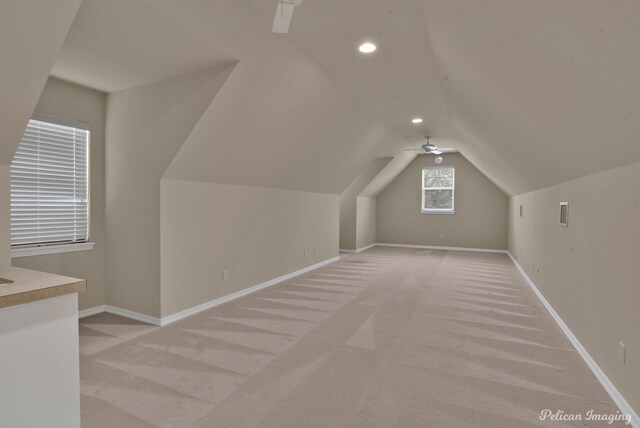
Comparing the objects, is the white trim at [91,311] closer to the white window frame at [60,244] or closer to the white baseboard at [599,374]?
the white window frame at [60,244]

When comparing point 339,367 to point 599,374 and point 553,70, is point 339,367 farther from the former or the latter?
point 553,70

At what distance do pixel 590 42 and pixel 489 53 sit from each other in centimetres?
97

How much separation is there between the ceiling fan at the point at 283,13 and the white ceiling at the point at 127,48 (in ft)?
3.00

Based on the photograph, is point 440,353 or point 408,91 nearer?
point 440,353

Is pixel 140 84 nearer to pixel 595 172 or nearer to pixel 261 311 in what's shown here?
pixel 261 311

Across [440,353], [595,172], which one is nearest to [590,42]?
[595,172]

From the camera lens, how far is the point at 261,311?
3951 mm

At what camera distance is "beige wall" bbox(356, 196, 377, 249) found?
9.12 m

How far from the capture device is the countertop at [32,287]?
141 cm

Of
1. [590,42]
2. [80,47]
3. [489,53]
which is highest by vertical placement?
[80,47]

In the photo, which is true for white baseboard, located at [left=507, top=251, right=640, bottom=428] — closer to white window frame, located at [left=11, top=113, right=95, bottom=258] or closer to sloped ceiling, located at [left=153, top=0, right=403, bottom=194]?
sloped ceiling, located at [left=153, top=0, right=403, bottom=194]

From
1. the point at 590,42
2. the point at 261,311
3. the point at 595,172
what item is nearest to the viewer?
the point at 590,42

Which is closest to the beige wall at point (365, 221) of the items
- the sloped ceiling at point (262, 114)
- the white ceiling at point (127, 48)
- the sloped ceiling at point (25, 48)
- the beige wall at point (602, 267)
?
the sloped ceiling at point (262, 114)

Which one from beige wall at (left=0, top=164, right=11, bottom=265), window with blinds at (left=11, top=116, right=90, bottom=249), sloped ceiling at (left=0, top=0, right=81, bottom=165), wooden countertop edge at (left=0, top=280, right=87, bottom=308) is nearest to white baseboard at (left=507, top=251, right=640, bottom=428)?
wooden countertop edge at (left=0, top=280, right=87, bottom=308)
